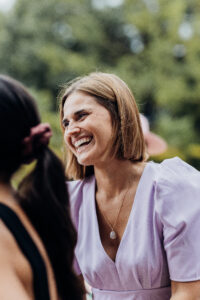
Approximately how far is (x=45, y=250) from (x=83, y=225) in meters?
0.97

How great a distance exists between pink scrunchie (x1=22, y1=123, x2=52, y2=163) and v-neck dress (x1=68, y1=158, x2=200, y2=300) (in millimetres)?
802

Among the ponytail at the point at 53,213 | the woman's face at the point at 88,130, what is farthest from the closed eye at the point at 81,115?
the ponytail at the point at 53,213

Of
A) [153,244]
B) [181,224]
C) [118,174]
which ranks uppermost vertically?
[118,174]

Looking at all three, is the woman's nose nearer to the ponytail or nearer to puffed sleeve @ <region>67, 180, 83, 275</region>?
puffed sleeve @ <region>67, 180, 83, 275</region>

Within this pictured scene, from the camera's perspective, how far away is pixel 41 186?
1.42 m

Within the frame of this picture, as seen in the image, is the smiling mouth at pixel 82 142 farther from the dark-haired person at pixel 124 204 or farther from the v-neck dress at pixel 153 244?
the v-neck dress at pixel 153 244

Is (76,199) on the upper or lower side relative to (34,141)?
lower

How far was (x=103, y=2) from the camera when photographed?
19984 mm

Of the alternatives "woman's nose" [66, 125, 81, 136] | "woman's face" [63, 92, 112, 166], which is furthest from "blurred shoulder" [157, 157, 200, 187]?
"woman's nose" [66, 125, 81, 136]

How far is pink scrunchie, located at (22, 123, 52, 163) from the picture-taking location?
1348 millimetres

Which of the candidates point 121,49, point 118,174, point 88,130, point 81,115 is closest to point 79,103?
point 81,115

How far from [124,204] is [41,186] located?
35.2 inches

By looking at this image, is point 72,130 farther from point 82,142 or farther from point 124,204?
point 124,204

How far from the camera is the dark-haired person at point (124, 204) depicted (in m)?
1.92
